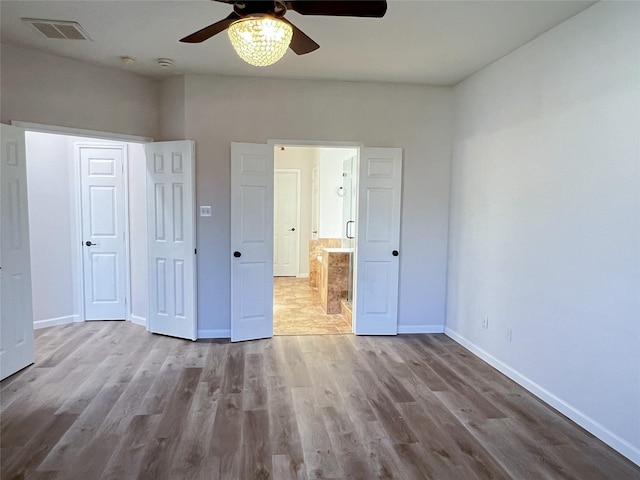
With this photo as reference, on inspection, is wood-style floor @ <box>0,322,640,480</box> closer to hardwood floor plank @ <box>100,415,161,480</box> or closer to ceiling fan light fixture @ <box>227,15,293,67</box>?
hardwood floor plank @ <box>100,415,161,480</box>

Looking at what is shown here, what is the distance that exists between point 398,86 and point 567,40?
1.86m

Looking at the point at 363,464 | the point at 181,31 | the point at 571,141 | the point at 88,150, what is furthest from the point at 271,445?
the point at 88,150

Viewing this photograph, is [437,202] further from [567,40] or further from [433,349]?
[567,40]

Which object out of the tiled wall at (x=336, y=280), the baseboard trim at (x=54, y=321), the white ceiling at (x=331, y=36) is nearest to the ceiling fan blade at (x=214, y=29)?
the white ceiling at (x=331, y=36)

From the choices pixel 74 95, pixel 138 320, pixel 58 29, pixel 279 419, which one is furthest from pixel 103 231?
pixel 279 419

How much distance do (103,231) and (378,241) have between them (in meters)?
3.33

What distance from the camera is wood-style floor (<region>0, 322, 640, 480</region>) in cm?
227

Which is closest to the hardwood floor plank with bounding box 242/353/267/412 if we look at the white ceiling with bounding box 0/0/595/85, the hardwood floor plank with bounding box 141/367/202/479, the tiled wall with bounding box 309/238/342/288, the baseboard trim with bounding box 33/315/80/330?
the hardwood floor plank with bounding box 141/367/202/479

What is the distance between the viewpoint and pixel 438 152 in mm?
4633

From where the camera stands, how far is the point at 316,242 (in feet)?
25.3

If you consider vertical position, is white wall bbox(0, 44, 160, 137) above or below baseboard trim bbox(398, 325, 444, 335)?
above

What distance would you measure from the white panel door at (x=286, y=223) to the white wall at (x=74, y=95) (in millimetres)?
4300

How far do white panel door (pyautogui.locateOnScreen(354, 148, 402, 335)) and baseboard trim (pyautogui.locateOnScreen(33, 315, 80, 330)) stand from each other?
3.42 m

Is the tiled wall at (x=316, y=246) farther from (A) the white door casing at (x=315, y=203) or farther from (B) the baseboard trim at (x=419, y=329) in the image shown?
(B) the baseboard trim at (x=419, y=329)
